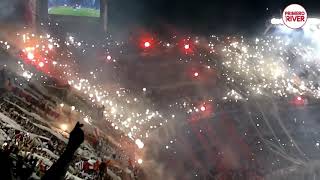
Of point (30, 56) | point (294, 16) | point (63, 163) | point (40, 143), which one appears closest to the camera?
point (63, 163)

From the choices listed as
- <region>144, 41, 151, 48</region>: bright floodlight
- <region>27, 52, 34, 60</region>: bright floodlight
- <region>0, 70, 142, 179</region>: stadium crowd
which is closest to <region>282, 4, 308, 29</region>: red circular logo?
<region>0, 70, 142, 179</region>: stadium crowd

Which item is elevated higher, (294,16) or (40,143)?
(294,16)

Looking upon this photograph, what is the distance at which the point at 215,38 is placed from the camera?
155 feet

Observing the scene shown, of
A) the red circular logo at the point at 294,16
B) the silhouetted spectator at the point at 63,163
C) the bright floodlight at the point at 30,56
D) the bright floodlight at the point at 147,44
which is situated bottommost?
the bright floodlight at the point at 147,44

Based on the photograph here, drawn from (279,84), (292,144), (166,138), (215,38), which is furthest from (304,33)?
(166,138)

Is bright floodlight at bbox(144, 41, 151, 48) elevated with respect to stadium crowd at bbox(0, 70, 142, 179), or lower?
lower

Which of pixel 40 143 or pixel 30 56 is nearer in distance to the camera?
pixel 40 143

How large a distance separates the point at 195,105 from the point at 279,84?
11574mm

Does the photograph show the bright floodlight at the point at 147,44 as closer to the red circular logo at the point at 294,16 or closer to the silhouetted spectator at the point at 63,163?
the red circular logo at the point at 294,16

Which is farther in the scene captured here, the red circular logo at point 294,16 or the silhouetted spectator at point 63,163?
the red circular logo at point 294,16

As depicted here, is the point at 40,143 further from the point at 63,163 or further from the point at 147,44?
the point at 147,44

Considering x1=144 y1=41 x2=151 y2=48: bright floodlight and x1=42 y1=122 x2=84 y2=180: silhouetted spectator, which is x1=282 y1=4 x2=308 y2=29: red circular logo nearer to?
x1=42 y1=122 x2=84 y2=180: silhouetted spectator

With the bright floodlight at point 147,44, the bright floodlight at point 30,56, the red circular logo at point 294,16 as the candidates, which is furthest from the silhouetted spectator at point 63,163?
the bright floodlight at point 147,44

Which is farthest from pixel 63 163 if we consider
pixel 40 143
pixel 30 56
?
pixel 30 56
